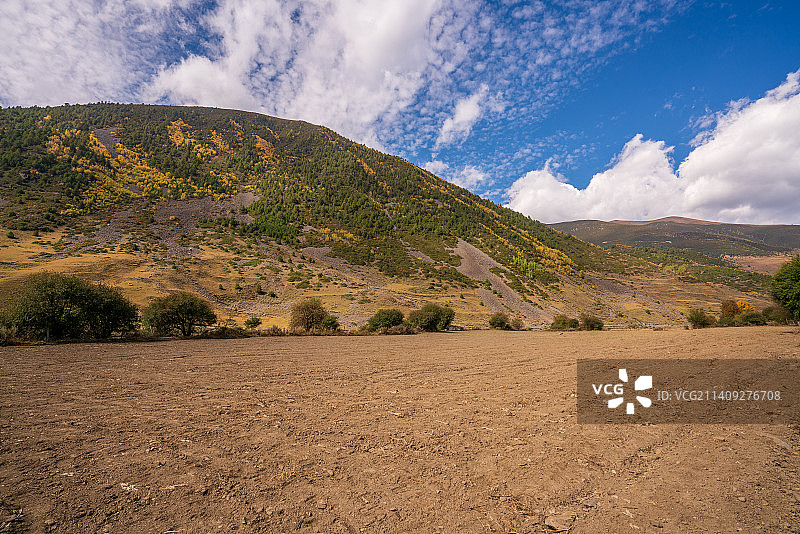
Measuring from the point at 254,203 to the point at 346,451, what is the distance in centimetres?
12491

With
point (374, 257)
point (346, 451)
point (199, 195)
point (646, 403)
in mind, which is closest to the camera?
point (346, 451)

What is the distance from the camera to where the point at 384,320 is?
3556 cm

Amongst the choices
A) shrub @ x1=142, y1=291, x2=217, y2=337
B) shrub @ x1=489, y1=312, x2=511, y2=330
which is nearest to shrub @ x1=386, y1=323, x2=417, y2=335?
shrub @ x1=489, y1=312, x2=511, y2=330

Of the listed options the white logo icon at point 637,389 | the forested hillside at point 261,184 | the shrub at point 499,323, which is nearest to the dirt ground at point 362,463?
the white logo icon at point 637,389

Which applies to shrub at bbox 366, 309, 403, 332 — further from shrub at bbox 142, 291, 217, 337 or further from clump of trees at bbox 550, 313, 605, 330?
clump of trees at bbox 550, 313, 605, 330

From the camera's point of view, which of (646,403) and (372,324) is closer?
(646,403)

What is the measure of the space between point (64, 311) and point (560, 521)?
29.7 meters

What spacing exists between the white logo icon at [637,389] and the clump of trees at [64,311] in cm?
3059

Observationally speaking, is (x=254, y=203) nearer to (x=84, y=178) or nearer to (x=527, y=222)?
(x=84, y=178)

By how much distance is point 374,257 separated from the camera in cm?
9356

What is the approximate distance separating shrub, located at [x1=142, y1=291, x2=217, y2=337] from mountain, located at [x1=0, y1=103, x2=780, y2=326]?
49.2 ft

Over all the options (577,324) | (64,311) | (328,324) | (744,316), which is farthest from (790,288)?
(64,311)

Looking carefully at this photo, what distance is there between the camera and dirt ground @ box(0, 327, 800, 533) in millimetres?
4238

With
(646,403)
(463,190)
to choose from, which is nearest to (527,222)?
(463,190)
